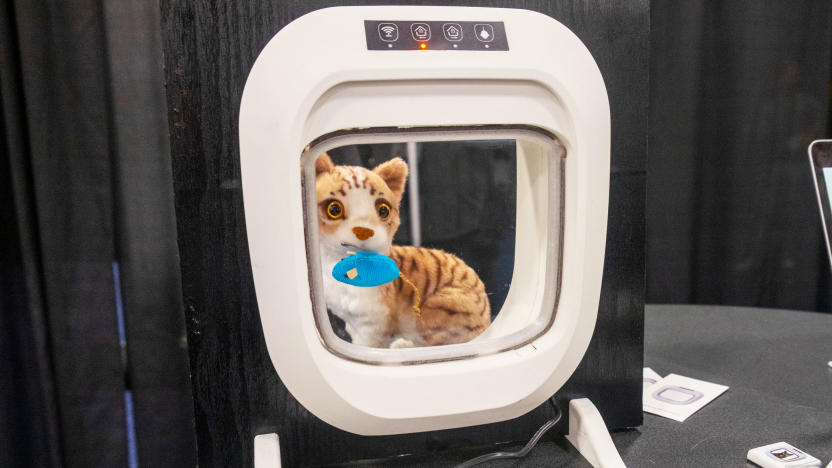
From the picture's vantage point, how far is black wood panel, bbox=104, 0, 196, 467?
1095mm

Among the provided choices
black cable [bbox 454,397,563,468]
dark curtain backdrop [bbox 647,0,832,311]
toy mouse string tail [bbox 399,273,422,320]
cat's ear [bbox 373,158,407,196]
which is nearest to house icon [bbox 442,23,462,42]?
cat's ear [bbox 373,158,407,196]

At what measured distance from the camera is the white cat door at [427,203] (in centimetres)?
44

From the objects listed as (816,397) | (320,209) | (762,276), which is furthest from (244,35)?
(762,276)

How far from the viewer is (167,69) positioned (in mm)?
455

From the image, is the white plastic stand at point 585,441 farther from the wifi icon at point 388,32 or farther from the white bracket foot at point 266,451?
the wifi icon at point 388,32

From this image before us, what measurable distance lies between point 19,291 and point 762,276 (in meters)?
1.74

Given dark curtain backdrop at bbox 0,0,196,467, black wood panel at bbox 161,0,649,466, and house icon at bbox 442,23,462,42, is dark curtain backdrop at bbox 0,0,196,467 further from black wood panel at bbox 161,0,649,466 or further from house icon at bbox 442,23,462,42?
house icon at bbox 442,23,462,42

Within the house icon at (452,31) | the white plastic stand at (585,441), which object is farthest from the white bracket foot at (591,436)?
the house icon at (452,31)

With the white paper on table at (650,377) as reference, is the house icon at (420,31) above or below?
above

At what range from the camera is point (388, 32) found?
45 cm

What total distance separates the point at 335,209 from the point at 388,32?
0.15 metres

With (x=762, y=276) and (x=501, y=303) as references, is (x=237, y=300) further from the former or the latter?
(x=762, y=276)

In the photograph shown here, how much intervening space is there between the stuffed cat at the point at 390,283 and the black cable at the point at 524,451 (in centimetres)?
12

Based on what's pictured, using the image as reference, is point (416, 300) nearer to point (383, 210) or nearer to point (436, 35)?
point (383, 210)
